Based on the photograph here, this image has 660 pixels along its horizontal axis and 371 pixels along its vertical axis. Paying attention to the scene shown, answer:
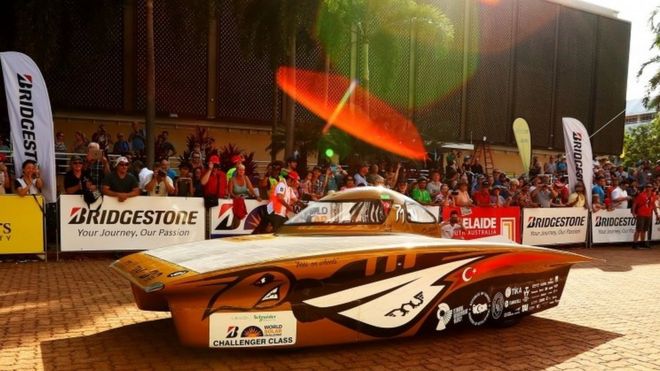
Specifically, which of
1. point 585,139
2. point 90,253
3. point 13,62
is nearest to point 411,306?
point 90,253

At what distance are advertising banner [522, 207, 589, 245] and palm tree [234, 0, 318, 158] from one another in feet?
25.7

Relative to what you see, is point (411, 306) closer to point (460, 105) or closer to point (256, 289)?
point (256, 289)

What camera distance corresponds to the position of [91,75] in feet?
63.2

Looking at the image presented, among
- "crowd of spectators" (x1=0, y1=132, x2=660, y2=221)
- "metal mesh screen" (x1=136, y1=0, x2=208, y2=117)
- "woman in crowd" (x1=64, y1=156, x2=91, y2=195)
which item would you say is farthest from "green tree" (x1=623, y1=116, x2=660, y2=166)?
"woman in crowd" (x1=64, y1=156, x2=91, y2=195)

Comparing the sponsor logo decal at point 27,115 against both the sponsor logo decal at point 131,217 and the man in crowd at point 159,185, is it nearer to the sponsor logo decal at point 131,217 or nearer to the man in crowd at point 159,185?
the sponsor logo decal at point 131,217

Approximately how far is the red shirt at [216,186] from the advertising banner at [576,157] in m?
9.20

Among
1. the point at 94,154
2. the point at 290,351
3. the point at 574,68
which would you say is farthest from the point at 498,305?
the point at 574,68

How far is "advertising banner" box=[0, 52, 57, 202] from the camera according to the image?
9.48 meters

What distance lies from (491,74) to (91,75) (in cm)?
2105

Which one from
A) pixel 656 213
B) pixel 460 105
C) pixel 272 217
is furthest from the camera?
pixel 460 105

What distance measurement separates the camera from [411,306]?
4.79m

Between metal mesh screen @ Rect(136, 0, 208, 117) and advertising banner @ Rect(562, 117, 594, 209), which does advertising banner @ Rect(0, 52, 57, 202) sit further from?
advertising banner @ Rect(562, 117, 594, 209)

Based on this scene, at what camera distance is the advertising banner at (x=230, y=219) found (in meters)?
10.3

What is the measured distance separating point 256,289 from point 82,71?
57.3 ft
